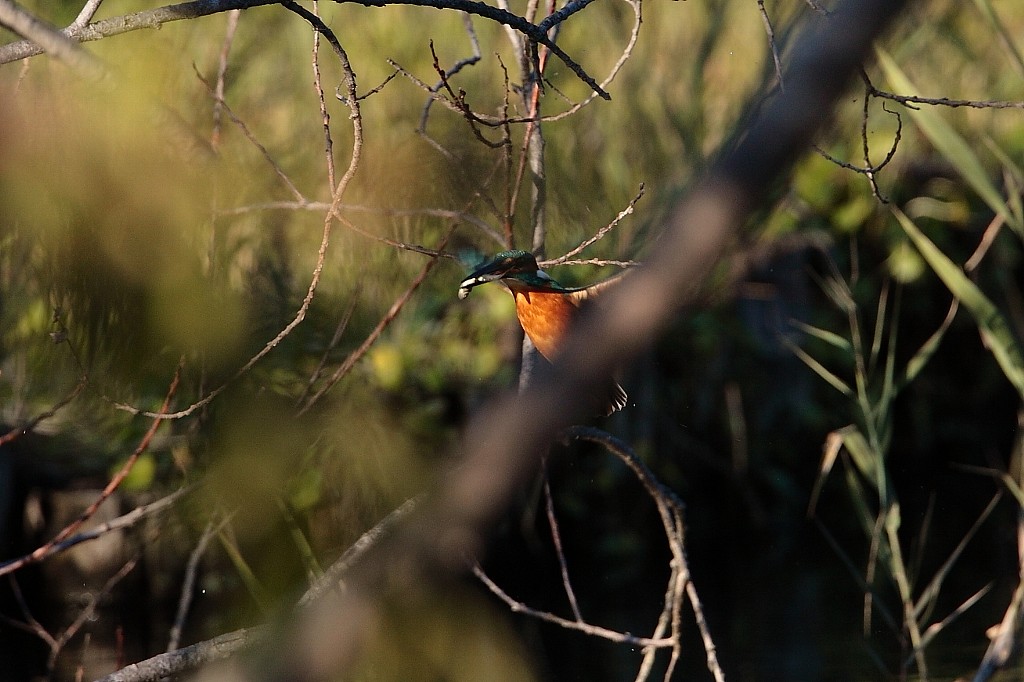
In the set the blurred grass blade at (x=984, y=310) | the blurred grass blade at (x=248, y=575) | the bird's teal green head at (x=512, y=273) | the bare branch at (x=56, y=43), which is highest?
the bare branch at (x=56, y=43)

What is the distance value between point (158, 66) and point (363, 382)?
1314 millimetres

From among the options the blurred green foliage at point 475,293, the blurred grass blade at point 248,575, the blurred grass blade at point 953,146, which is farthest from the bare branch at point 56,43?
the blurred grass blade at point 953,146

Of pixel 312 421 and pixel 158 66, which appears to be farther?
pixel 312 421

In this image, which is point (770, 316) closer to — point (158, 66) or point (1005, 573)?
point (1005, 573)

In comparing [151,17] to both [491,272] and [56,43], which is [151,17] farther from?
[491,272]

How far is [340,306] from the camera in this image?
2.03 meters

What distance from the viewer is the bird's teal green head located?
1.45 meters

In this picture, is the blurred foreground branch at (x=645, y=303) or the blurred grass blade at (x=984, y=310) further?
the blurred grass blade at (x=984, y=310)

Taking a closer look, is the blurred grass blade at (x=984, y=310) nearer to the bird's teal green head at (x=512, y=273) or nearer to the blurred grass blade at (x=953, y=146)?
the blurred grass blade at (x=953, y=146)

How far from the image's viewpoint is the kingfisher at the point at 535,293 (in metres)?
1.46

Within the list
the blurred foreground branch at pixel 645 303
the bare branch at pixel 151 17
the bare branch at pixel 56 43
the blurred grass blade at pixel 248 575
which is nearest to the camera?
the blurred foreground branch at pixel 645 303

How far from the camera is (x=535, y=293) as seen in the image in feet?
5.41

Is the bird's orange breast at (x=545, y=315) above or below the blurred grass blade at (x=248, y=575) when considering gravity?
above

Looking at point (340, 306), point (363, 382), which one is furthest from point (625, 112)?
point (340, 306)
